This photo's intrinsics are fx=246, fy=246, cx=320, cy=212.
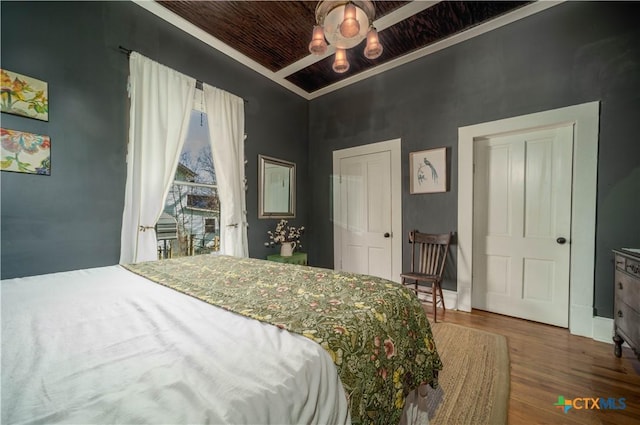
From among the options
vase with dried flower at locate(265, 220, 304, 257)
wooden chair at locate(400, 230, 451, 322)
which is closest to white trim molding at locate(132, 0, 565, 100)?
vase with dried flower at locate(265, 220, 304, 257)

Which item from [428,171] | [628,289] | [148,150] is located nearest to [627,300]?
[628,289]

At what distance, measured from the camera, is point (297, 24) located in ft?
8.48

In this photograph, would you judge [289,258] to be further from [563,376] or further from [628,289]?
[628,289]

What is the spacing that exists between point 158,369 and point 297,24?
3.08m

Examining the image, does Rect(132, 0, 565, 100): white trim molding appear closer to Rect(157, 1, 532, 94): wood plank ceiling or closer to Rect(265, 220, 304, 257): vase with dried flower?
Rect(157, 1, 532, 94): wood plank ceiling

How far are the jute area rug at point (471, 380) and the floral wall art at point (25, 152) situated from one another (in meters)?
3.05

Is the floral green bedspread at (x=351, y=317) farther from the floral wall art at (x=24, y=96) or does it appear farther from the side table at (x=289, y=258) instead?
the side table at (x=289, y=258)

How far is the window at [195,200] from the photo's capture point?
2.62 meters

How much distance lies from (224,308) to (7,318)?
30.8 inches

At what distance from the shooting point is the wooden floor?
4.57ft

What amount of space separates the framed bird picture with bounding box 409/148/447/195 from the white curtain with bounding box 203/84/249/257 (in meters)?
2.17

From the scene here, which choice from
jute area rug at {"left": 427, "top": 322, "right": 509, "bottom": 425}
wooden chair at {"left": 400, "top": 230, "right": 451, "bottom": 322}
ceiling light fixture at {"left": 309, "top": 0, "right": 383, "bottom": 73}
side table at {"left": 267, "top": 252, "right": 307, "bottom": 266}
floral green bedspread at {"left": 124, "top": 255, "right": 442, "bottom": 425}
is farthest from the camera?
side table at {"left": 267, "top": 252, "right": 307, "bottom": 266}

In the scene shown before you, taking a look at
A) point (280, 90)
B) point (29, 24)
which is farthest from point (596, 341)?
point (29, 24)

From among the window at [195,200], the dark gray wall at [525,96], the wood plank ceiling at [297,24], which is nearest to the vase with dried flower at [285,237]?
the window at [195,200]
